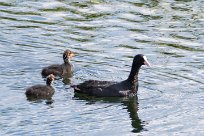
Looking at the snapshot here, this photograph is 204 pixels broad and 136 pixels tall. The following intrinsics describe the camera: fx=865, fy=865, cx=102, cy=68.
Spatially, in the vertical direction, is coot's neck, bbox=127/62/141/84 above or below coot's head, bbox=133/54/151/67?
below

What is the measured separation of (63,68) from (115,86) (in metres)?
2.30

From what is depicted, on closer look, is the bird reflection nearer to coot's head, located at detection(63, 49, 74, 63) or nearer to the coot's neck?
the coot's neck

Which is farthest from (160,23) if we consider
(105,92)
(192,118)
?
(192,118)

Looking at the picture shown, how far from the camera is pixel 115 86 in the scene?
21.7m

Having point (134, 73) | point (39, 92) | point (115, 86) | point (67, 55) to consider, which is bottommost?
point (115, 86)

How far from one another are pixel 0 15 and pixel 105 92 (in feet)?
28.1

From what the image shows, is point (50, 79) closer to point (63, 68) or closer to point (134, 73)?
point (63, 68)

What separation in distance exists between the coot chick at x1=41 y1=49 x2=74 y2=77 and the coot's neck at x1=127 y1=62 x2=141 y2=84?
87.0 inches

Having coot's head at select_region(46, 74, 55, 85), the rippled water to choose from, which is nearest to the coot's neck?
the rippled water

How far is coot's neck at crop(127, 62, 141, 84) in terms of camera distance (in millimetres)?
21891

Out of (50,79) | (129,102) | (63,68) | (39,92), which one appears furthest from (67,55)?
(129,102)

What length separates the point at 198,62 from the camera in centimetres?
2422

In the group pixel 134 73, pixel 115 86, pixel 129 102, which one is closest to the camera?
pixel 129 102

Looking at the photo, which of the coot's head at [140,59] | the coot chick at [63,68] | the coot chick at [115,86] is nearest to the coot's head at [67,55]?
the coot chick at [63,68]
